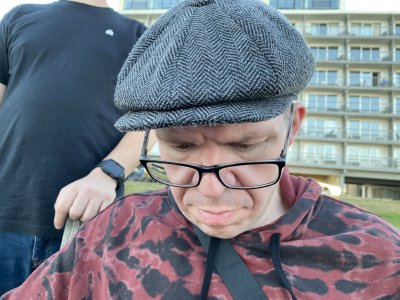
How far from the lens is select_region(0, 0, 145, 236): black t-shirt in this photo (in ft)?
4.04

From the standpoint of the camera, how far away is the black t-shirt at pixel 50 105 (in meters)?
1.23

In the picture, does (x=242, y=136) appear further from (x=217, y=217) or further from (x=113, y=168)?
(x=113, y=168)

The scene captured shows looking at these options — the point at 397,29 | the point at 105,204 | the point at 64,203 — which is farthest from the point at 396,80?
the point at 64,203

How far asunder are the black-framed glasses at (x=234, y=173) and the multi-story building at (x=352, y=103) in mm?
22083

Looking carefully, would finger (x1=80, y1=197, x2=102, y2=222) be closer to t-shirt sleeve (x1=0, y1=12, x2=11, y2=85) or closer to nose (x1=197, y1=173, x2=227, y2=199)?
nose (x1=197, y1=173, x2=227, y2=199)

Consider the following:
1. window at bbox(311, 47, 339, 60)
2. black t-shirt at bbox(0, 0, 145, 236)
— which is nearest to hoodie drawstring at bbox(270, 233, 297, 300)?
black t-shirt at bbox(0, 0, 145, 236)

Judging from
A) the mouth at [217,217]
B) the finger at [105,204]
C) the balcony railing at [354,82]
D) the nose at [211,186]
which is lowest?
the balcony railing at [354,82]

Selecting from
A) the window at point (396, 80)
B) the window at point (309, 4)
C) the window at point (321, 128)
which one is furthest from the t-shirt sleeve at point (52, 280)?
the window at point (309, 4)

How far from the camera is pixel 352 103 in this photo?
2342 cm

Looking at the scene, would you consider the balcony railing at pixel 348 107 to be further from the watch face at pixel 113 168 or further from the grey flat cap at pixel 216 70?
the grey flat cap at pixel 216 70

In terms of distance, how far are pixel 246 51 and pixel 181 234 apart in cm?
50

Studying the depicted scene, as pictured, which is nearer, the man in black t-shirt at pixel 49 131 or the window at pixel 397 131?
the man in black t-shirt at pixel 49 131

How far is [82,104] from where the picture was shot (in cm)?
126

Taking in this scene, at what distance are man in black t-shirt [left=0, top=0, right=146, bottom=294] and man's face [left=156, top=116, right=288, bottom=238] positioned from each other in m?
0.42
